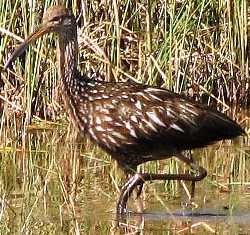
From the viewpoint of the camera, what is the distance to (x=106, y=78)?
30.1 feet

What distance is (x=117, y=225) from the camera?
6.38 m

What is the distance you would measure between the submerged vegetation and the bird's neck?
0.69 metres

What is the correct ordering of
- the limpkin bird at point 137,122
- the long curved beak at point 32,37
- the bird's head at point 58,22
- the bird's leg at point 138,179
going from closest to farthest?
the bird's leg at point 138,179 → the limpkin bird at point 137,122 → the long curved beak at point 32,37 → the bird's head at point 58,22

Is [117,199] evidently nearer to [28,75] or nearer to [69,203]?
[69,203]

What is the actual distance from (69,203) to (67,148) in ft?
8.31

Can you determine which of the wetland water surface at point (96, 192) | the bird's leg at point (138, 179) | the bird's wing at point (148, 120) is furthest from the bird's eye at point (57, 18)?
the bird's leg at point (138, 179)

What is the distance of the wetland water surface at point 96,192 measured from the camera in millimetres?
6203

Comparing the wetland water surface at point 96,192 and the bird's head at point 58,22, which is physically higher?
the bird's head at point 58,22

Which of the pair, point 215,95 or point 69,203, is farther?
point 215,95

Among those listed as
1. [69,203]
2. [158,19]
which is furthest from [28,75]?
[69,203]

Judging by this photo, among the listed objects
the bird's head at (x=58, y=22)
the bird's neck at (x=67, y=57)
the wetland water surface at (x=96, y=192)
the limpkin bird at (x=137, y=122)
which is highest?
the bird's head at (x=58, y=22)

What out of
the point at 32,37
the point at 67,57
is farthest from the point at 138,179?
the point at 32,37

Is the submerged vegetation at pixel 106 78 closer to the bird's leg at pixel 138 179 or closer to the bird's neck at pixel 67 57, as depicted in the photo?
the bird's leg at pixel 138 179

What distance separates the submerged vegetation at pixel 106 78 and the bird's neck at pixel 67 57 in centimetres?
69
